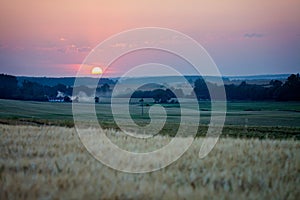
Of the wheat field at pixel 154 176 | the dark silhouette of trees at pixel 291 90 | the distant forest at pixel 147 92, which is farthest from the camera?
the distant forest at pixel 147 92

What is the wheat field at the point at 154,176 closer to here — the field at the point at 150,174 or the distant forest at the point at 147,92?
the field at the point at 150,174

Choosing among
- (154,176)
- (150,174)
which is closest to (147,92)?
(150,174)

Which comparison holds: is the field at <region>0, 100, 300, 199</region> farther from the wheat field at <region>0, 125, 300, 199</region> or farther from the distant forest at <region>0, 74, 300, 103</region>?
the distant forest at <region>0, 74, 300, 103</region>

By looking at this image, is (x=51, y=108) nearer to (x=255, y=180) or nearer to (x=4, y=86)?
(x=4, y=86)

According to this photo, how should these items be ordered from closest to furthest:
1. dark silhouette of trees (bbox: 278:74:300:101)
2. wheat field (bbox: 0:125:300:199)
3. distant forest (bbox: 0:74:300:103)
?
1. wheat field (bbox: 0:125:300:199)
2. dark silhouette of trees (bbox: 278:74:300:101)
3. distant forest (bbox: 0:74:300:103)

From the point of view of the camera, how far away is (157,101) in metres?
94.7

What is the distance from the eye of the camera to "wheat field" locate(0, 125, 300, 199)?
691cm

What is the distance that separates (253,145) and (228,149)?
1.39m

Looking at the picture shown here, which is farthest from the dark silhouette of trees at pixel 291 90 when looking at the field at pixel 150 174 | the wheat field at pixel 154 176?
the wheat field at pixel 154 176

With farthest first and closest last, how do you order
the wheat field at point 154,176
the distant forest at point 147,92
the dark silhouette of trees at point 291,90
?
the distant forest at point 147,92, the dark silhouette of trees at point 291,90, the wheat field at point 154,176

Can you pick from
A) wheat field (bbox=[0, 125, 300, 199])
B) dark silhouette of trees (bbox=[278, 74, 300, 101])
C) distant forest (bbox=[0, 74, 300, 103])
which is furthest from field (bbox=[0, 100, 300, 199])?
distant forest (bbox=[0, 74, 300, 103])

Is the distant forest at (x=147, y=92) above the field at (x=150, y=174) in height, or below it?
above

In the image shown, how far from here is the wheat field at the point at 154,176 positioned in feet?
22.7

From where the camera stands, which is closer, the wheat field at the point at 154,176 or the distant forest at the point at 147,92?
the wheat field at the point at 154,176
